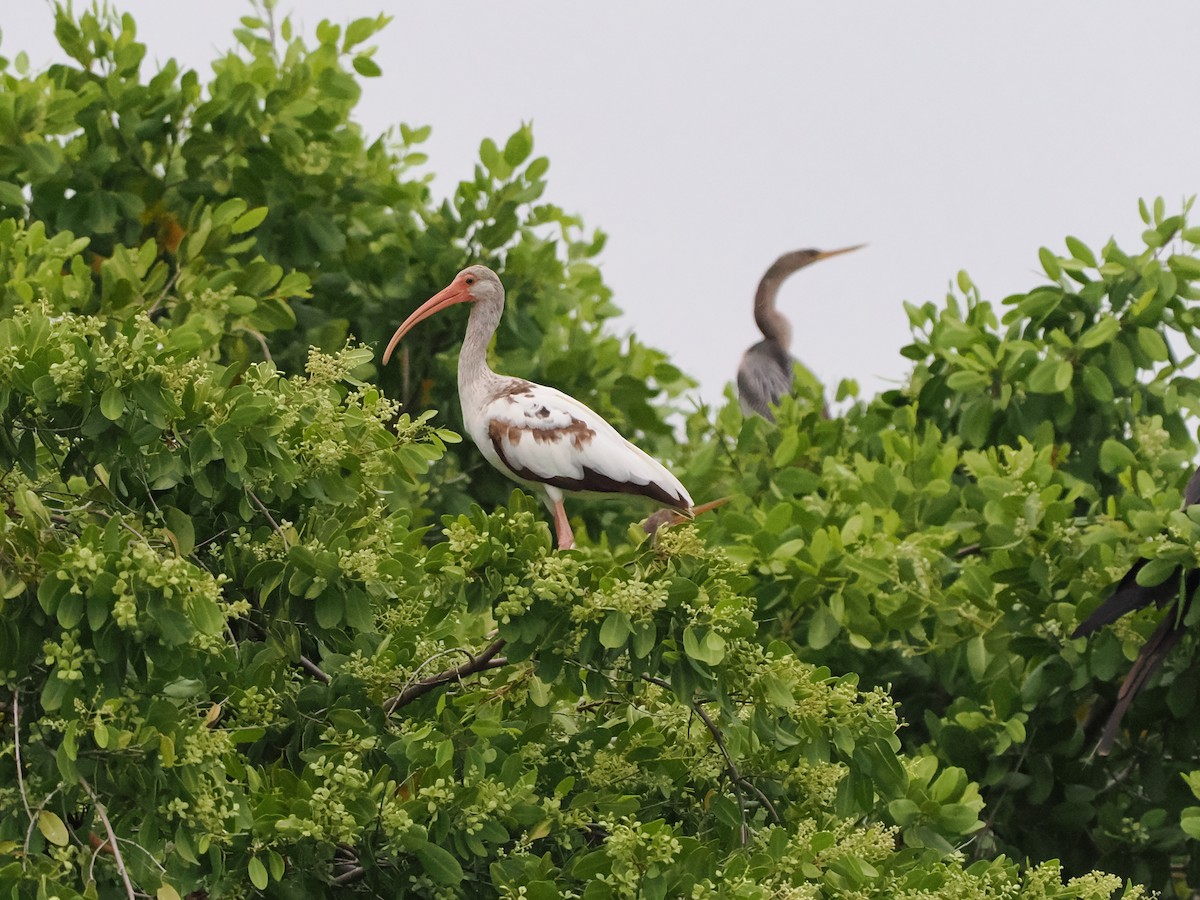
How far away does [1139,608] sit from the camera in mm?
6258

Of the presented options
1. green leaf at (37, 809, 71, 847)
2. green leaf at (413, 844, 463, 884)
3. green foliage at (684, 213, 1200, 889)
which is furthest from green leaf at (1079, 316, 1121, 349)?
green leaf at (37, 809, 71, 847)

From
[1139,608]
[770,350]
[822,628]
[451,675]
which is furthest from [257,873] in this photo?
[770,350]

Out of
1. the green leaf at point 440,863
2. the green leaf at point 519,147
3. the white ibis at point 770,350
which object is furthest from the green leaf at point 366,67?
the green leaf at point 440,863

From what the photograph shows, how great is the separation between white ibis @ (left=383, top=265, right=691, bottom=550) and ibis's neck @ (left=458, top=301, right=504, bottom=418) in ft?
0.04

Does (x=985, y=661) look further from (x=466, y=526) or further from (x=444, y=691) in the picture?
(x=466, y=526)

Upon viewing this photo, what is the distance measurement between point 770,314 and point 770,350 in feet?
1.06

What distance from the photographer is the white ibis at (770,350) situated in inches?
507

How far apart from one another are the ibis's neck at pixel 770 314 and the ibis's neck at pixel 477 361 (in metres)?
6.92

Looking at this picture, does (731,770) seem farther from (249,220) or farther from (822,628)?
(249,220)

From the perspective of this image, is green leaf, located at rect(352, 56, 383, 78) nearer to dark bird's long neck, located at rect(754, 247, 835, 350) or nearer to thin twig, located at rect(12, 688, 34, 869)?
dark bird's long neck, located at rect(754, 247, 835, 350)

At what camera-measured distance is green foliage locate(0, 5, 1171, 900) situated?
4332mm

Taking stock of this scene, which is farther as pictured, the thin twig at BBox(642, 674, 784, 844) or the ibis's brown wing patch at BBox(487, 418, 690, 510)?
the ibis's brown wing patch at BBox(487, 418, 690, 510)

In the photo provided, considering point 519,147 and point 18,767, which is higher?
point 519,147

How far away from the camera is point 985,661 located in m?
7.00
